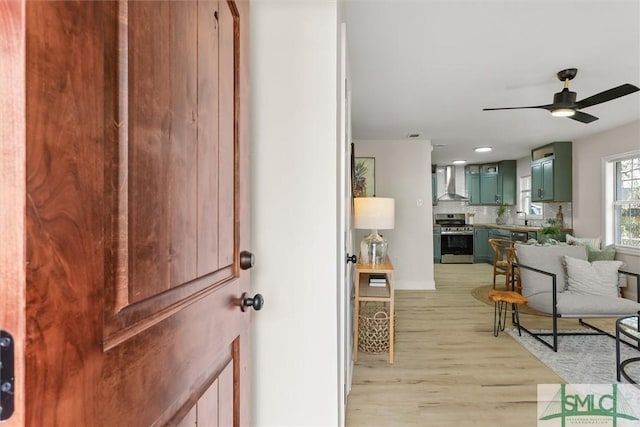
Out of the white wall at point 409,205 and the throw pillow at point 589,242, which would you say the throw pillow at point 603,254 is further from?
the white wall at point 409,205

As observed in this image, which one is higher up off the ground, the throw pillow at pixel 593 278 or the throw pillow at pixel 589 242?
the throw pillow at pixel 589 242

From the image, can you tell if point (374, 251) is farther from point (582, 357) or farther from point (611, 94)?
point (611, 94)

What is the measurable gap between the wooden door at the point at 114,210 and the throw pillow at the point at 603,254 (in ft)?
17.7

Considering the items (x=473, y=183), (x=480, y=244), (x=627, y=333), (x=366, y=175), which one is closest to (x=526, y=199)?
(x=473, y=183)

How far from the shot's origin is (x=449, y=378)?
96.9 inches

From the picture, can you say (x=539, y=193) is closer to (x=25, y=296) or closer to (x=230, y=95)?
(x=230, y=95)

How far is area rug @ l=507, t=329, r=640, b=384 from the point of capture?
2490 mm

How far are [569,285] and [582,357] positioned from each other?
0.81m

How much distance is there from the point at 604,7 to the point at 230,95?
7.53ft

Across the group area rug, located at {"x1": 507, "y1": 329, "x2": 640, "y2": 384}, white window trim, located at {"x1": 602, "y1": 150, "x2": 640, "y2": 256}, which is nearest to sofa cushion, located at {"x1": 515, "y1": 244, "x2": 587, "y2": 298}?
area rug, located at {"x1": 507, "y1": 329, "x2": 640, "y2": 384}

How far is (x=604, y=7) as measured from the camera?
2004 mm

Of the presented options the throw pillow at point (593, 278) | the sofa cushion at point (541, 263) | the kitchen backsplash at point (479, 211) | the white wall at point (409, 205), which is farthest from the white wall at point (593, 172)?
the white wall at point (409, 205)

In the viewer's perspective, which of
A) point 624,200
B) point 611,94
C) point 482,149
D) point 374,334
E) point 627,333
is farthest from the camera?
point 482,149

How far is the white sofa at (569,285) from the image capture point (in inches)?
118
